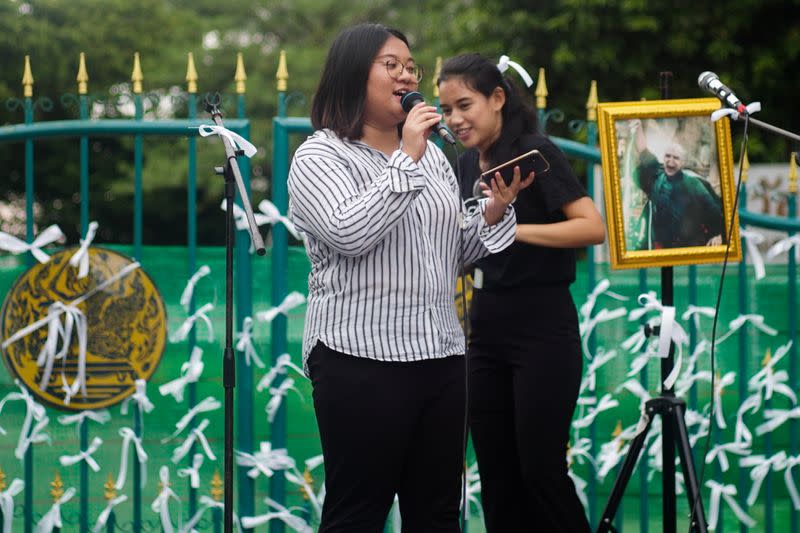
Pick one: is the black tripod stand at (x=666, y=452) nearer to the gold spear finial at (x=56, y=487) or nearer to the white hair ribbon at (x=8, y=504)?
the gold spear finial at (x=56, y=487)

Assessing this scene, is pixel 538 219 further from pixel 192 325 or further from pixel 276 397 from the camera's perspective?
pixel 192 325

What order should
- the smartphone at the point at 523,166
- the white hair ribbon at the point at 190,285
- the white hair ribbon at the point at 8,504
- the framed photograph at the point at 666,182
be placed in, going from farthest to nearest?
the white hair ribbon at the point at 190,285, the white hair ribbon at the point at 8,504, the framed photograph at the point at 666,182, the smartphone at the point at 523,166

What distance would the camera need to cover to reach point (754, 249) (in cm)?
403

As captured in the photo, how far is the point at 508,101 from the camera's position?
319 cm

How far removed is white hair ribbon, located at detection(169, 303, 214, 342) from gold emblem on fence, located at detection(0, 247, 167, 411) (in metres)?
0.09

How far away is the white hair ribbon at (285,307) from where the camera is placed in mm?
3773

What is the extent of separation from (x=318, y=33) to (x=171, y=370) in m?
21.5

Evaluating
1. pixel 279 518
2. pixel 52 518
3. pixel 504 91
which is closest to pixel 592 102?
pixel 504 91

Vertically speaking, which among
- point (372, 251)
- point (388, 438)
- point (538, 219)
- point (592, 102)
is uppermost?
point (592, 102)

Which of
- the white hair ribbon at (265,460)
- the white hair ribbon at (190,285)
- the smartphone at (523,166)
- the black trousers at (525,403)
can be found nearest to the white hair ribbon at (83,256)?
the white hair ribbon at (190,285)

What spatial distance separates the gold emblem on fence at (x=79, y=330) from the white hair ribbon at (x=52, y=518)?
12.6 inches

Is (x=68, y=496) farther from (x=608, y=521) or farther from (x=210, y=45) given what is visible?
(x=210, y=45)

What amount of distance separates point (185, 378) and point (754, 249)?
210 cm

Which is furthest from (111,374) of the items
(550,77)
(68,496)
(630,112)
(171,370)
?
(550,77)
